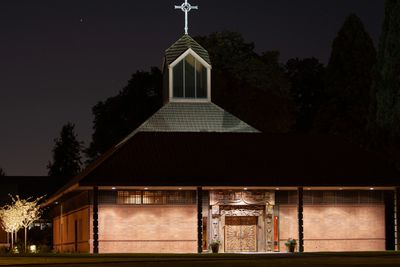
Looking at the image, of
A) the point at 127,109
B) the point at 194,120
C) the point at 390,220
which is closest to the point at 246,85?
the point at 127,109

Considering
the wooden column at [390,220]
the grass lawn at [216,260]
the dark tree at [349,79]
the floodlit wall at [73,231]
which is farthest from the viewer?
the dark tree at [349,79]

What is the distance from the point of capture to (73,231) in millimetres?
57125

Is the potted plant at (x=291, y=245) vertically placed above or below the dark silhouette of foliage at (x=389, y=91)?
below

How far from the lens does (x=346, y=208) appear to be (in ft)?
170

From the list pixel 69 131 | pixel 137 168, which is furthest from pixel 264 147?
pixel 69 131

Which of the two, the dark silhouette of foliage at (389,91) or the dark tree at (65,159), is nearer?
the dark silhouette of foliage at (389,91)

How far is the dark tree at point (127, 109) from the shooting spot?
88000 mm

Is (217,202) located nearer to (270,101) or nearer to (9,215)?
(9,215)

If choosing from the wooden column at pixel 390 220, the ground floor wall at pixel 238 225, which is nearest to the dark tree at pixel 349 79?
the wooden column at pixel 390 220

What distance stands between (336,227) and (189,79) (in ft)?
46.3

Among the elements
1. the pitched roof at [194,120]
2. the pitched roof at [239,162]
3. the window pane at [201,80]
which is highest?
the window pane at [201,80]

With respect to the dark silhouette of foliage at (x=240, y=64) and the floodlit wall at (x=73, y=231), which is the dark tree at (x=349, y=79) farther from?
the floodlit wall at (x=73, y=231)

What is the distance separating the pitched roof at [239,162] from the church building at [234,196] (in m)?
0.05

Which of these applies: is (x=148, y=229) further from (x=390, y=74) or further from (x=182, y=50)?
(x=390, y=74)
